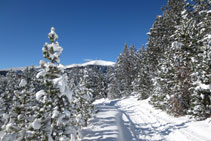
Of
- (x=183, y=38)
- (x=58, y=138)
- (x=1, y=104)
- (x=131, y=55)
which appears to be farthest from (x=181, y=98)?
(x=131, y=55)

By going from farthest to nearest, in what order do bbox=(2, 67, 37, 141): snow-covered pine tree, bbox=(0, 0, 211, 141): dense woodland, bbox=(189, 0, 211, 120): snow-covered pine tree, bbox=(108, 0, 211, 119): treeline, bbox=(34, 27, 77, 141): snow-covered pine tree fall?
bbox=(108, 0, 211, 119): treeline < bbox=(189, 0, 211, 120): snow-covered pine tree < bbox=(2, 67, 37, 141): snow-covered pine tree < bbox=(0, 0, 211, 141): dense woodland < bbox=(34, 27, 77, 141): snow-covered pine tree

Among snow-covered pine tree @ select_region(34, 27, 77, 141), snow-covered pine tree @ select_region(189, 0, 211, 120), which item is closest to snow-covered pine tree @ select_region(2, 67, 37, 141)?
snow-covered pine tree @ select_region(34, 27, 77, 141)

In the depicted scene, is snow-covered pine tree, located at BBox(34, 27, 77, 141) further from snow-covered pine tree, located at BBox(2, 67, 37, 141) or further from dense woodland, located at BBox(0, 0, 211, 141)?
snow-covered pine tree, located at BBox(2, 67, 37, 141)

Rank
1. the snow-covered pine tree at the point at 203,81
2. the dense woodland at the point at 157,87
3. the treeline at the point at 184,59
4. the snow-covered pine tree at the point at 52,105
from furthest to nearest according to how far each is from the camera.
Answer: the treeline at the point at 184,59
the snow-covered pine tree at the point at 203,81
the dense woodland at the point at 157,87
the snow-covered pine tree at the point at 52,105

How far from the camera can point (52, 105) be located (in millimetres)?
6504

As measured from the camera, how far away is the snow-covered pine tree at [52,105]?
6.21 meters

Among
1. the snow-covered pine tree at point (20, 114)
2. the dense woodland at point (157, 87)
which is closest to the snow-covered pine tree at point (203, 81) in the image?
the dense woodland at point (157, 87)

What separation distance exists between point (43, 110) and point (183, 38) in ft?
44.4

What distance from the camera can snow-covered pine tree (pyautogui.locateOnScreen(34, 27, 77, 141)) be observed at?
6215 millimetres

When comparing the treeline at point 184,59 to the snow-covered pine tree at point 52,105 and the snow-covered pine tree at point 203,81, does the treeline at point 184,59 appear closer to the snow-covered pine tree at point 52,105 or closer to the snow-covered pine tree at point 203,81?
the snow-covered pine tree at point 203,81

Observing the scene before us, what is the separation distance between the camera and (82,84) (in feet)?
48.6

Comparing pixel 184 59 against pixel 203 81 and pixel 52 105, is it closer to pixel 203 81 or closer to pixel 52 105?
pixel 203 81

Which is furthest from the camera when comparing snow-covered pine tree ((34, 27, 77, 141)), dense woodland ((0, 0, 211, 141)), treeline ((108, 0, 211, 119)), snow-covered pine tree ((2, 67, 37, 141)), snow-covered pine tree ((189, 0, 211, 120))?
treeline ((108, 0, 211, 119))

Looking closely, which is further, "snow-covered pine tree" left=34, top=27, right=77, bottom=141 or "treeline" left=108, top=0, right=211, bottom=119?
"treeline" left=108, top=0, right=211, bottom=119
